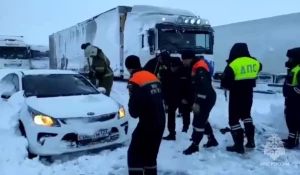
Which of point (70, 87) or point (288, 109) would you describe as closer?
point (288, 109)

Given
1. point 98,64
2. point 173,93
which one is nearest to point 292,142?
point 173,93

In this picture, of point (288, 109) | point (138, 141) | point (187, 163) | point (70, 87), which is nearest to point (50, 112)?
point (70, 87)

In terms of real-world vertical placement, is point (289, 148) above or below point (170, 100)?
below

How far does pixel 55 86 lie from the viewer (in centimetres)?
633

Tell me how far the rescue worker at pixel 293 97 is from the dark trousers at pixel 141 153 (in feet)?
9.49

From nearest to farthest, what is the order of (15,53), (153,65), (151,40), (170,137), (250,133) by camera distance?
(250,133), (170,137), (153,65), (151,40), (15,53)

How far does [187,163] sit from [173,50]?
6764mm

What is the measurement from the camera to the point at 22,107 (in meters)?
5.54

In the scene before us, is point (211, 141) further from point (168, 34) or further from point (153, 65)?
point (168, 34)

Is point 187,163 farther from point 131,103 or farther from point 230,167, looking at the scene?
point 131,103

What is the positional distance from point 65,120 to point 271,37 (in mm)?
12809

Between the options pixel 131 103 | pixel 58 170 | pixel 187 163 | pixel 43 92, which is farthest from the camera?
pixel 43 92

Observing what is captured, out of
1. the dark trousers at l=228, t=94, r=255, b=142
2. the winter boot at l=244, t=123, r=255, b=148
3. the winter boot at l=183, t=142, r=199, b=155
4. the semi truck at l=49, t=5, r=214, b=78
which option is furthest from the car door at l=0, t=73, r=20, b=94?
the semi truck at l=49, t=5, r=214, b=78

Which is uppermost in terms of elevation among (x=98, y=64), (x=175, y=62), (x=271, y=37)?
(x=271, y=37)
